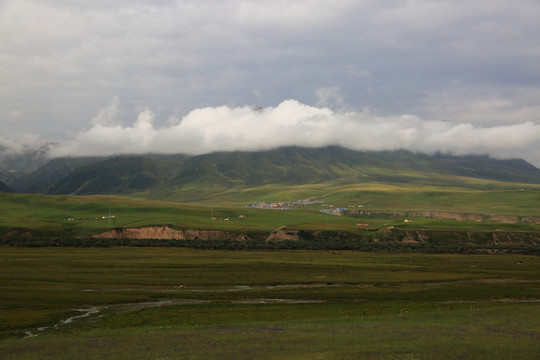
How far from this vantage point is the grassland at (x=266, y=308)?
35594 mm

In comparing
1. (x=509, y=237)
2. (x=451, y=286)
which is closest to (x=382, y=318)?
(x=451, y=286)

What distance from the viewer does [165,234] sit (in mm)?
186625

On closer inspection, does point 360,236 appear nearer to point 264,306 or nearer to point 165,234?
point 165,234

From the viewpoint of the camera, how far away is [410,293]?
7044cm

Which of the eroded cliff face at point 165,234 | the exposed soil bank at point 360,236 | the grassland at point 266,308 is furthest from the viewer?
the eroded cliff face at point 165,234

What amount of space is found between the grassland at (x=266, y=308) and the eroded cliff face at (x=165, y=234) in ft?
201

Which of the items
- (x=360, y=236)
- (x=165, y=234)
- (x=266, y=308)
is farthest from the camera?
(x=165, y=234)

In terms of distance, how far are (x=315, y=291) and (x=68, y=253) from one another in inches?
3348

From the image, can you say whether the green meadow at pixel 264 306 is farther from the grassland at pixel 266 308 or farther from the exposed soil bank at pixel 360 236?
the exposed soil bank at pixel 360 236

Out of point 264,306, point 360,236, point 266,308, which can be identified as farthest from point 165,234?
point 266,308

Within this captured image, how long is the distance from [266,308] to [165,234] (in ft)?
440

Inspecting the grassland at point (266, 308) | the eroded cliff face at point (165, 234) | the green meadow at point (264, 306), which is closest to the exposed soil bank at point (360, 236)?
the eroded cliff face at point (165, 234)

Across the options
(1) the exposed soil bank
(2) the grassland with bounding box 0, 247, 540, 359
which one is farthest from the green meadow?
(1) the exposed soil bank

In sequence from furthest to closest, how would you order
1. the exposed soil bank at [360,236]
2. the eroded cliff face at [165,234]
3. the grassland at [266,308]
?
the eroded cliff face at [165,234] < the exposed soil bank at [360,236] < the grassland at [266,308]
